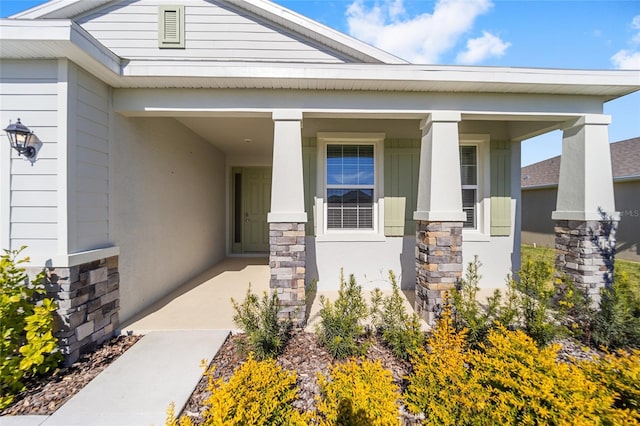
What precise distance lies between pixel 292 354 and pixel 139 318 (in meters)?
2.29

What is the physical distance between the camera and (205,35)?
4.55 metres

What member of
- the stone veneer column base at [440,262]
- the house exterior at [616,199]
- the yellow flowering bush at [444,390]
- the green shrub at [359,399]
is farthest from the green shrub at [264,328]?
the house exterior at [616,199]

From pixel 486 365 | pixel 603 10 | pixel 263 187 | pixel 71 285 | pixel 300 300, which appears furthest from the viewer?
pixel 263 187

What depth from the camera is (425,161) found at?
3617 millimetres

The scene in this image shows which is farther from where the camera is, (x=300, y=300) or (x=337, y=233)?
(x=337, y=233)

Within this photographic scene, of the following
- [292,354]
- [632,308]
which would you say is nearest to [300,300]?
[292,354]

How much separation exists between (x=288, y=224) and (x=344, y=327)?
1.37 m

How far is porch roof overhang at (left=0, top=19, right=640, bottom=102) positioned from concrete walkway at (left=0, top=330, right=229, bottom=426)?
3099 mm

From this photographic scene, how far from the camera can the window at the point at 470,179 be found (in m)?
4.95

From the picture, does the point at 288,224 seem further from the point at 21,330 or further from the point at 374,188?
the point at 21,330

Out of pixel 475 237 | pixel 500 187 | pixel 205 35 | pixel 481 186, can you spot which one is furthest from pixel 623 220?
pixel 205 35

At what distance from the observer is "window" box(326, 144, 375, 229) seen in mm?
4816

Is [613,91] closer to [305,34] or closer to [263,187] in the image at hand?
[305,34]

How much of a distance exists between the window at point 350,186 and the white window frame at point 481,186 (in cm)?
181
